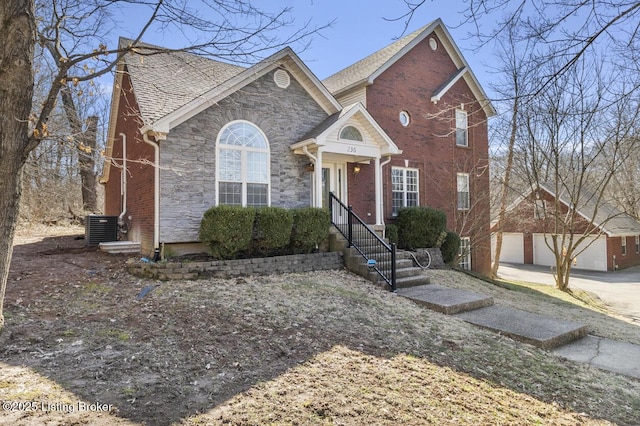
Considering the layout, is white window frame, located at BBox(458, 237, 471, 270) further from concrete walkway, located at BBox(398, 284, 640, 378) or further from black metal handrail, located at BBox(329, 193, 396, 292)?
Result: concrete walkway, located at BBox(398, 284, 640, 378)

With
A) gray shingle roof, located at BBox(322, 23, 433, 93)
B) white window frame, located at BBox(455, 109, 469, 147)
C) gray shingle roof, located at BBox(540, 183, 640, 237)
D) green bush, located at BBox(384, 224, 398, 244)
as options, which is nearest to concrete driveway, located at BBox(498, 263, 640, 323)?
gray shingle roof, located at BBox(540, 183, 640, 237)

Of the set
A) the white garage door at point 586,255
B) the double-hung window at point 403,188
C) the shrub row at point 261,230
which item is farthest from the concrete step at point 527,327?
the white garage door at point 586,255

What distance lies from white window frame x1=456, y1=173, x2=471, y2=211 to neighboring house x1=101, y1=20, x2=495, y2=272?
77 millimetres

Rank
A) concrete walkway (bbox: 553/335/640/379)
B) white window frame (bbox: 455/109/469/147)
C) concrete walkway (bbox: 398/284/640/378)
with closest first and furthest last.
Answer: concrete walkway (bbox: 553/335/640/379), concrete walkway (bbox: 398/284/640/378), white window frame (bbox: 455/109/469/147)

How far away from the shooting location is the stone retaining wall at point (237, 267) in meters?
7.82

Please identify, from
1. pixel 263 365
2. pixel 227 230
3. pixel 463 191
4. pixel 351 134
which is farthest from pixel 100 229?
pixel 463 191

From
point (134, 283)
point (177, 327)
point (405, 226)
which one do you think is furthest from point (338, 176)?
point (177, 327)

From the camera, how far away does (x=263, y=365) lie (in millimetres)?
4250

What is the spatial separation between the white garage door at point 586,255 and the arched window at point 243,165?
76.4ft

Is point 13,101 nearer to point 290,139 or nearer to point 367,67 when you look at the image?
point 290,139

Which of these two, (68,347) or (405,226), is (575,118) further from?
(68,347)

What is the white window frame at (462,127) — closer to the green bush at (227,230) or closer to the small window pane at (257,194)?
the small window pane at (257,194)

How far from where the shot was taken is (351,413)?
337cm

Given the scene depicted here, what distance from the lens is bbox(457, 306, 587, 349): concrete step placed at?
601 cm
